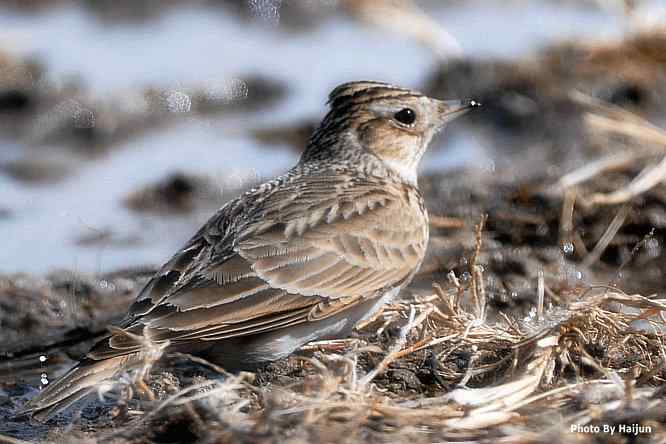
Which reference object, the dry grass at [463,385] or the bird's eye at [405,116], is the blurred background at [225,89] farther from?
the dry grass at [463,385]

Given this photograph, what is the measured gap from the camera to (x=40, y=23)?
1149 cm

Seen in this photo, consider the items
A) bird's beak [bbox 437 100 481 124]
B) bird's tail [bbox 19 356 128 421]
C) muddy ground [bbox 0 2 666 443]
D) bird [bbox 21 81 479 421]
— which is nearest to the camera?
muddy ground [bbox 0 2 666 443]

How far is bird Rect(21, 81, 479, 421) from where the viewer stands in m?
4.95

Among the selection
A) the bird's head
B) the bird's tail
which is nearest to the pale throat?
the bird's head

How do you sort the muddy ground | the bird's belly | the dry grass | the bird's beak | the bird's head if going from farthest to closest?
the bird's beak < the bird's head < the bird's belly < the muddy ground < the dry grass

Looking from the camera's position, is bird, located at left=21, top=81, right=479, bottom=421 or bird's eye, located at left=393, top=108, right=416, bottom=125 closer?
bird, located at left=21, top=81, right=479, bottom=421

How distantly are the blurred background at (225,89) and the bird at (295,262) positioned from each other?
181 cm

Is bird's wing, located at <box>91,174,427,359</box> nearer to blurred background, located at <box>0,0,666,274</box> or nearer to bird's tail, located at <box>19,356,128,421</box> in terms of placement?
bird's tail, located at <box>19,356,128,421</box>

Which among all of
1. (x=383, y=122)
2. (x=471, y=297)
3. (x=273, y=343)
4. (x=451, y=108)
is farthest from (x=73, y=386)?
(x=451, y=108)

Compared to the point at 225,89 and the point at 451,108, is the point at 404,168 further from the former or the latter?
the point at 225,89

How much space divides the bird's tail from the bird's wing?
0.28 feet

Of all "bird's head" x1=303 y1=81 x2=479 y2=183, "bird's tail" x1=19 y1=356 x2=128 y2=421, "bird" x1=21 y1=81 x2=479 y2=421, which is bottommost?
"bird's tail" x1=19 y1=356 x2=128 y2=421

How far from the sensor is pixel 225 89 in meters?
10.7

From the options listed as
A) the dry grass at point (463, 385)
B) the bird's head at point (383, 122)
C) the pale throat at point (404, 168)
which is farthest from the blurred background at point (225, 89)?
the dry grass at point (463, 385)
